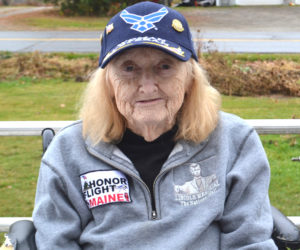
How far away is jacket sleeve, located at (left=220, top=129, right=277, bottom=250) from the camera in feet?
6.70

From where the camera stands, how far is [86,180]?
6.72ft

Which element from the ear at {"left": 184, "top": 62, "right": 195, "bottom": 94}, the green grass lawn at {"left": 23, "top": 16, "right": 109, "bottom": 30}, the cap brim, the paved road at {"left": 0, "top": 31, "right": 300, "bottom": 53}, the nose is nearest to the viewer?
the cap brim

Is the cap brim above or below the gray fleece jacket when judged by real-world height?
above

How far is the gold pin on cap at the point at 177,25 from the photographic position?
6.32ft

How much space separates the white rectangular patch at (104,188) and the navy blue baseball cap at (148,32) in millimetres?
475

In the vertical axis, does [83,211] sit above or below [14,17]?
above

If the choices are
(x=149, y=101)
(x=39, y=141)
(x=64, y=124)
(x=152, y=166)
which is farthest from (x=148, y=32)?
(x=39, y=141)

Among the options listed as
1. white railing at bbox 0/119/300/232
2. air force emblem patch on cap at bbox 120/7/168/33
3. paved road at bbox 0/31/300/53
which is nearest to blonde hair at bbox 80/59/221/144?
air force emblem patch on cap at bbox 120/7/168/33

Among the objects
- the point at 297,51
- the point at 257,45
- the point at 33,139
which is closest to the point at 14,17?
the point at 257,45

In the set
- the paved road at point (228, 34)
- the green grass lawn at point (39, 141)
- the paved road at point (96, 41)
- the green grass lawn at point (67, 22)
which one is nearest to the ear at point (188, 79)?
the green grass lawn at point (39, 141)

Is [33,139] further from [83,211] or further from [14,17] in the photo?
[14,17]

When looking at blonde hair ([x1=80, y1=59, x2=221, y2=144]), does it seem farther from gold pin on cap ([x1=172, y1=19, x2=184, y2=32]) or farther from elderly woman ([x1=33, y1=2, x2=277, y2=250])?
gold pin on cap ([x1=172, y1=19, x2=184, y2=32])

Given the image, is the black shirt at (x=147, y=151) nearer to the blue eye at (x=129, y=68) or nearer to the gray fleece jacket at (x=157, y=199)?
the gray fleece jacket at (x=157, y=199)

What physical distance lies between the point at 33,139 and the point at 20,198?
4.21ft
